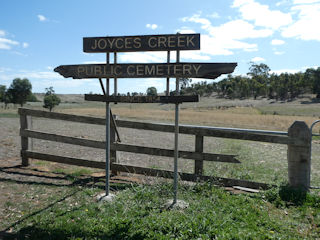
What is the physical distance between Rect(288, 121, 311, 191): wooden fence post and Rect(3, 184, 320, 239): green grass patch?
0.35 m

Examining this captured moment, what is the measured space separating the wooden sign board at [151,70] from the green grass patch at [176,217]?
2.38 meters

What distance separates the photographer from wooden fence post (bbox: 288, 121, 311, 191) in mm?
5723

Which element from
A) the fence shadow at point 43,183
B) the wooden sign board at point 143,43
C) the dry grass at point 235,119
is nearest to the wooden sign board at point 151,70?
the wooden sign board at point 143,43

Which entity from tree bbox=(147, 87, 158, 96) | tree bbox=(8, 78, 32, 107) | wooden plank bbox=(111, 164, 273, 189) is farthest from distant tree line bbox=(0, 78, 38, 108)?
wooden plank bbox=(111, 164, 273, 189)

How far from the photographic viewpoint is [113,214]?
4805mm

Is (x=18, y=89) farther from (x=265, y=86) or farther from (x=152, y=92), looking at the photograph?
(x=265, y=86)

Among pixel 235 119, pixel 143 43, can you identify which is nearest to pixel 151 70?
pixel 143 43

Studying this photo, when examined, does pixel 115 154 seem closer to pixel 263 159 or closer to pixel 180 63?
pixel 180 63

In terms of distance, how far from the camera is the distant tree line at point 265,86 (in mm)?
94644

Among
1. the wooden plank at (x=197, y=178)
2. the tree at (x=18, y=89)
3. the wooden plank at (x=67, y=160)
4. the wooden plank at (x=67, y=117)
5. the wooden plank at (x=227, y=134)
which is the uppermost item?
the tree at (x=18, y=89)

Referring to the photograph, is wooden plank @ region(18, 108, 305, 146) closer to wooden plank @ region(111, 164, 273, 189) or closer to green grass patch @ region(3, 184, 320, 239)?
wooden plank @ region(111, 164, 273, 189)

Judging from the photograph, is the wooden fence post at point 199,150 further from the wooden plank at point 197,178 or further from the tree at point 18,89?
the tree at point 18,89

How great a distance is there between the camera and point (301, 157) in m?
5.76

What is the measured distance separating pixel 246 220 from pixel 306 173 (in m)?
2.10
